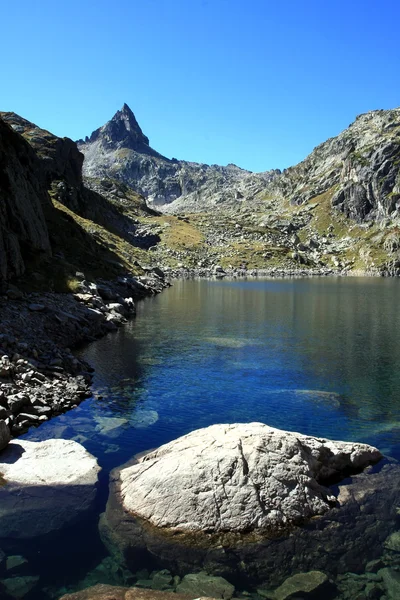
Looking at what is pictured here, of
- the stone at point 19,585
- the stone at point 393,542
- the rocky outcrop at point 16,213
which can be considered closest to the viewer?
the stone at point 19,585

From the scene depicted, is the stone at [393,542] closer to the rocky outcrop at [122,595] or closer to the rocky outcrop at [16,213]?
the rocky outcrop at [122,595]

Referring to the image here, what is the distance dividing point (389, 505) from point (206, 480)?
849 centimetres

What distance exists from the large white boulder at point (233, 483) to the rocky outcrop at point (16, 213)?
143ft

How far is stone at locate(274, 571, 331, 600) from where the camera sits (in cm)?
1517

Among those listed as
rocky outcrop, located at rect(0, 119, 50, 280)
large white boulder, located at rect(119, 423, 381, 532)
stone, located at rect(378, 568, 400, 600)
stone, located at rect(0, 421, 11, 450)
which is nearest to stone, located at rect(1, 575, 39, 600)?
large white boulder, located at rect(119, 423, 381, 532)

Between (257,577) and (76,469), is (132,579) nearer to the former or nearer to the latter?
(257,577)

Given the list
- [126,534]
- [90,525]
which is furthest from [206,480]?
[90,525]

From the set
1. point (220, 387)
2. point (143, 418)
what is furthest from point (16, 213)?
point (143, 418)

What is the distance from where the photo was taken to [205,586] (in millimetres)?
15469

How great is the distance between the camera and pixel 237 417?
32312 mm

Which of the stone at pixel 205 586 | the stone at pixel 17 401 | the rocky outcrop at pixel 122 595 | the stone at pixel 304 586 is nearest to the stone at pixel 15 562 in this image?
the rocky outcrop at pixel 122 595

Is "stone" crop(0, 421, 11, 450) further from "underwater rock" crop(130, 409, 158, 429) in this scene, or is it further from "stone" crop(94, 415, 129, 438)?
"underwater rock" crop(130, 409, 158, 429)

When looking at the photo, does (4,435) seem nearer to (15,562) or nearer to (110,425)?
(110,425)

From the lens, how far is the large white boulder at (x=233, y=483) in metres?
18.9
